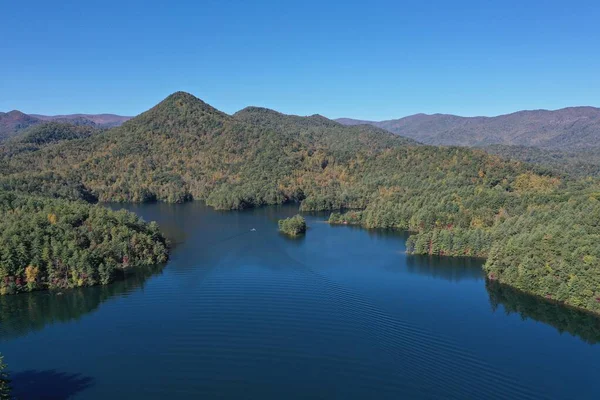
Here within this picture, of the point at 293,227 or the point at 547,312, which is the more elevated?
the point at 293,227

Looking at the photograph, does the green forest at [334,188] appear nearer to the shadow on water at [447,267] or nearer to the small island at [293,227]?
the shadow on water at [447,267]

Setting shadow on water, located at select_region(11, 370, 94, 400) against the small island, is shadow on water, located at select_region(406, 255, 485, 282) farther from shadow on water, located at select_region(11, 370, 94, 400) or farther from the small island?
shadow on water, located at select_region(11, 370, 94, 400)

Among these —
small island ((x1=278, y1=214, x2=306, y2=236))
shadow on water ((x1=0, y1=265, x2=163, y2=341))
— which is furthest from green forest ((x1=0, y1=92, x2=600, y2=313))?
small island ((x1=278, y1=214, x2=306, y2=236))

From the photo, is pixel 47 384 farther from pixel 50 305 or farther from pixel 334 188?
pixel 334 188

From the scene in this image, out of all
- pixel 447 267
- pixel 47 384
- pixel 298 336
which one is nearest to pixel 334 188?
pixel 447 267

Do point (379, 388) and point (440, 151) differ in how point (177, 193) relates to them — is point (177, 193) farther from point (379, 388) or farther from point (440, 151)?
point (379, 388)

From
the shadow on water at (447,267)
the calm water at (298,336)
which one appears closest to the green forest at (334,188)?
the shadow on water at (447,267)

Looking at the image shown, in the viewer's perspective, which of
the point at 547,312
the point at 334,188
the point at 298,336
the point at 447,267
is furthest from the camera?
the point at 334,188

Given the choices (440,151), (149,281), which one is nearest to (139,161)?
(440,151)

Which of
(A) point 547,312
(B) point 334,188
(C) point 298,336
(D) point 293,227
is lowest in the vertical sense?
(A) point 547,312
